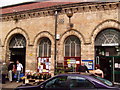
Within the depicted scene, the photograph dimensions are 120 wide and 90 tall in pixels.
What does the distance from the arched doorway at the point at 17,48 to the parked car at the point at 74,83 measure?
8.99m

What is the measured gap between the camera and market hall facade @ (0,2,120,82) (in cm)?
1129

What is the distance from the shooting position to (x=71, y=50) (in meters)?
12.5

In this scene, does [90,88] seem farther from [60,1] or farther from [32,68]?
[60,1]

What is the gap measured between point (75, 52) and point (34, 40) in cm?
377

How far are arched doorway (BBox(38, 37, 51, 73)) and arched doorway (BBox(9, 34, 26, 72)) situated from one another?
1.85m

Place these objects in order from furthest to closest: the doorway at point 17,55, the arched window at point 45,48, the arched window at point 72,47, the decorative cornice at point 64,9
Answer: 1. the doorway at point 17,55
2. the arched window at point 45,48
3. the arched window at point 72,47
4. the decorative cornice at point 64,9

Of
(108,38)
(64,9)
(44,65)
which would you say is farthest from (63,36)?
(108,38)

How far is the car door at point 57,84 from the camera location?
5.66 metres

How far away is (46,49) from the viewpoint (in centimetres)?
1335

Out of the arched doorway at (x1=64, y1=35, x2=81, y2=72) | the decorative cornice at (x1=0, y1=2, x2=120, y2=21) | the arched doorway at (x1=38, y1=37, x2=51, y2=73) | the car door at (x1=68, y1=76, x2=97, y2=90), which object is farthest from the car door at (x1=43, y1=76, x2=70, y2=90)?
the decorative cornice at (x1=0, y1=2, x2=120, y2=21)

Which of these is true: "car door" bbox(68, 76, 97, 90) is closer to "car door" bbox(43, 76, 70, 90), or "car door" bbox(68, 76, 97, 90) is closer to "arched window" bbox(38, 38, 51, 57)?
"car door" bbox(43, 76, 70, 90)

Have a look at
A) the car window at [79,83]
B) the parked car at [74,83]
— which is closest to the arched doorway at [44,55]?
the parked car at [74,83]

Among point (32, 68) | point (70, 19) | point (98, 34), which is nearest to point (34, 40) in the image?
point (32, 68)

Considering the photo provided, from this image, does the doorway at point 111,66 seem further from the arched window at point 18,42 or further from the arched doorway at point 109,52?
the arched window at point 18,42
